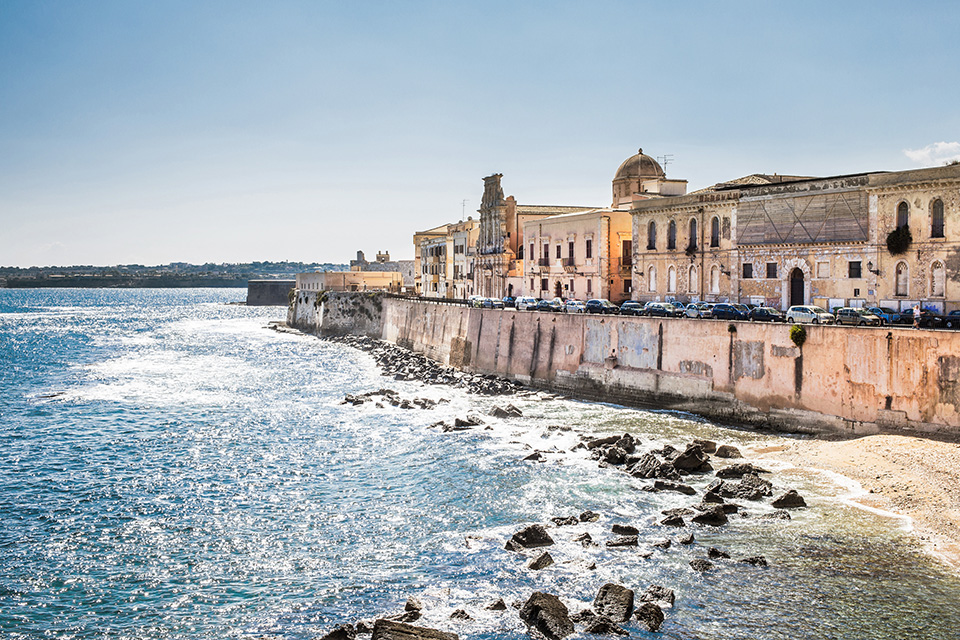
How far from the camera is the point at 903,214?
33.2 m

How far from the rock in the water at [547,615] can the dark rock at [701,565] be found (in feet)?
12.2

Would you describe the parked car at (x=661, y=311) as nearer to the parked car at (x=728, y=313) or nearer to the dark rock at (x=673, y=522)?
the parked car at (x=728, y=313)

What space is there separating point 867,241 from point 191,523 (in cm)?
3040

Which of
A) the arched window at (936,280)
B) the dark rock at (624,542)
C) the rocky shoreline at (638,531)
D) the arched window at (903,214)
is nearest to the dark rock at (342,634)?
the rocky shoreline at (638,531)

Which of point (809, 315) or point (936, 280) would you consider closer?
point (809, 315)

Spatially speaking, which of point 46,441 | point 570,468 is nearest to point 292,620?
point 570,468

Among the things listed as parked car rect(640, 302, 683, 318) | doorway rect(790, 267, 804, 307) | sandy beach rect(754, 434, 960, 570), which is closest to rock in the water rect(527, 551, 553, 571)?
sandy beach rect(754, 434, 960, 570)

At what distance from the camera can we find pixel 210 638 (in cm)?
1444

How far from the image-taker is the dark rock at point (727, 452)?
25.9 meters

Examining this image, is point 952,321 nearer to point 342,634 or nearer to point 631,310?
point 631,310

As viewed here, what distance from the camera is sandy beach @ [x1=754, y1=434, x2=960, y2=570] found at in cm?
1862

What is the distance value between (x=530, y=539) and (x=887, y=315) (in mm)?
20564

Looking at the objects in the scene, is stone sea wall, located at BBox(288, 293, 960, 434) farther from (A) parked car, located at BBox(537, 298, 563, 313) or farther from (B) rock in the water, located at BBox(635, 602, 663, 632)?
(B) rock in the water, located at BBox(635, 602, 663, 632)

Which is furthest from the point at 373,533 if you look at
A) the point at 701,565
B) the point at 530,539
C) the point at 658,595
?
the point at 701,565
